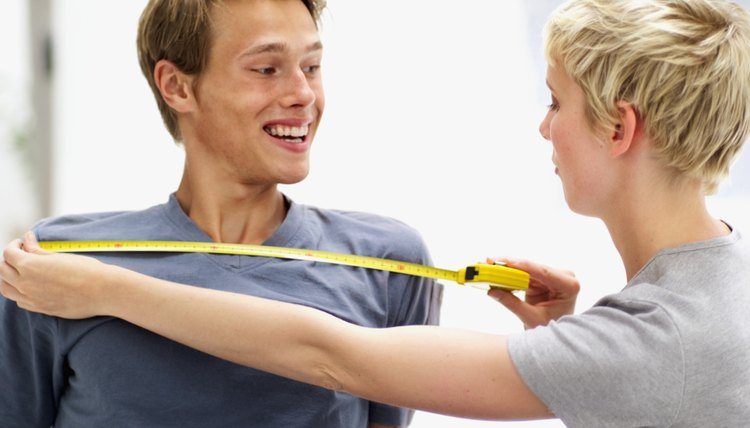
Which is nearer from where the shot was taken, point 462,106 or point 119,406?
point 119,406

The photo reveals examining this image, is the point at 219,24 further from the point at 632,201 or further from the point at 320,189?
the point at 320,189

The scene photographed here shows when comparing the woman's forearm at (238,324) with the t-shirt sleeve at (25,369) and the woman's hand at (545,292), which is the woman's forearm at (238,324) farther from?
the woman's hand at (545,292)

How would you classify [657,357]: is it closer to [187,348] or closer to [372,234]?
[372,234]

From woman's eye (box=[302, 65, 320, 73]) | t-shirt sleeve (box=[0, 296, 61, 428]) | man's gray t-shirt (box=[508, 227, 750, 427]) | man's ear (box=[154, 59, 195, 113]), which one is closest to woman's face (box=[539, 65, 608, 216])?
man's gray t-shirt (box=[508, 227, 750, 427])

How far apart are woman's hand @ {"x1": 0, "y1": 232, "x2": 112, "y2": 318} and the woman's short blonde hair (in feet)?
3.33

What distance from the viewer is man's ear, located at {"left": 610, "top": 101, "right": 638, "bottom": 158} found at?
1.75 m

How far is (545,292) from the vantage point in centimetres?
223

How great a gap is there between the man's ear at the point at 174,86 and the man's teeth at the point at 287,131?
0.21 m

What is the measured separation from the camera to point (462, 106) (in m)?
3.15

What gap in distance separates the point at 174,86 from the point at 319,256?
1.76ft

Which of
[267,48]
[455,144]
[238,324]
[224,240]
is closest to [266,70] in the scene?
[267,48]

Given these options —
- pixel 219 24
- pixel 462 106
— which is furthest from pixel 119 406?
pixel 462 106

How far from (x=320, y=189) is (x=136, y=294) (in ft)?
5.01

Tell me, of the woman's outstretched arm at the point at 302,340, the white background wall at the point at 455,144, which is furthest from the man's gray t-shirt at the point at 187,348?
the white background wall at the point at 455,144
